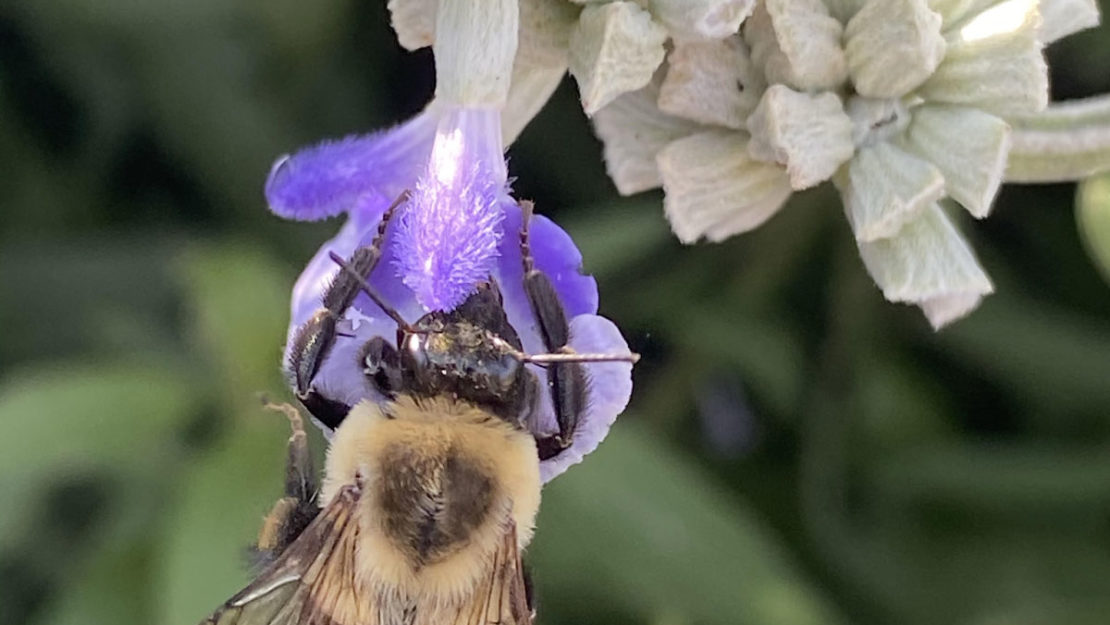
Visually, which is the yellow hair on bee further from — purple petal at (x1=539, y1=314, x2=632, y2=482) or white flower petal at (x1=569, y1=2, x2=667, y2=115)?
white flower petal at (x1=569, y1=2, x2=667, y2=115)

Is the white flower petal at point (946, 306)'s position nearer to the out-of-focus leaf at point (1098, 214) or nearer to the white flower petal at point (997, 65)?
the white flower petal at point (997, 65)

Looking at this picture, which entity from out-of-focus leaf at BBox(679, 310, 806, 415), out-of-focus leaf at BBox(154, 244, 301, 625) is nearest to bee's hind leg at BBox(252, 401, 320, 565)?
out-of-focus leaf at BBox(154, 244, 301, 625)

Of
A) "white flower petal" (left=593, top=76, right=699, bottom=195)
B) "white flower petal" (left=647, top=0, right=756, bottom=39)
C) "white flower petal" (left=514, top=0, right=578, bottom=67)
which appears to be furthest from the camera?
"white flower petal" (left=593, top=76, right=699, bottom=195)

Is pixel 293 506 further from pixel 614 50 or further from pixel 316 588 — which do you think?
pixel 614 50

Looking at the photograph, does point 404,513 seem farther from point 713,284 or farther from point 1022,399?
point 1022,399

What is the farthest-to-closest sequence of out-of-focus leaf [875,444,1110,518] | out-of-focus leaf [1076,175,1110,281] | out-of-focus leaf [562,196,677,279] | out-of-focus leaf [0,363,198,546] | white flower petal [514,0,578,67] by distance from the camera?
out-of-focus leaf [875,444,1110,518], out-of-focus leaf [562,196,677,279], out-of-focus leaf [0,363,198,546], out-of-focus leaf [1076,175,1110,281], white flower petal [514,0,578,67]

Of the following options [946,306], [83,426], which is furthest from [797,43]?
[83,426]
